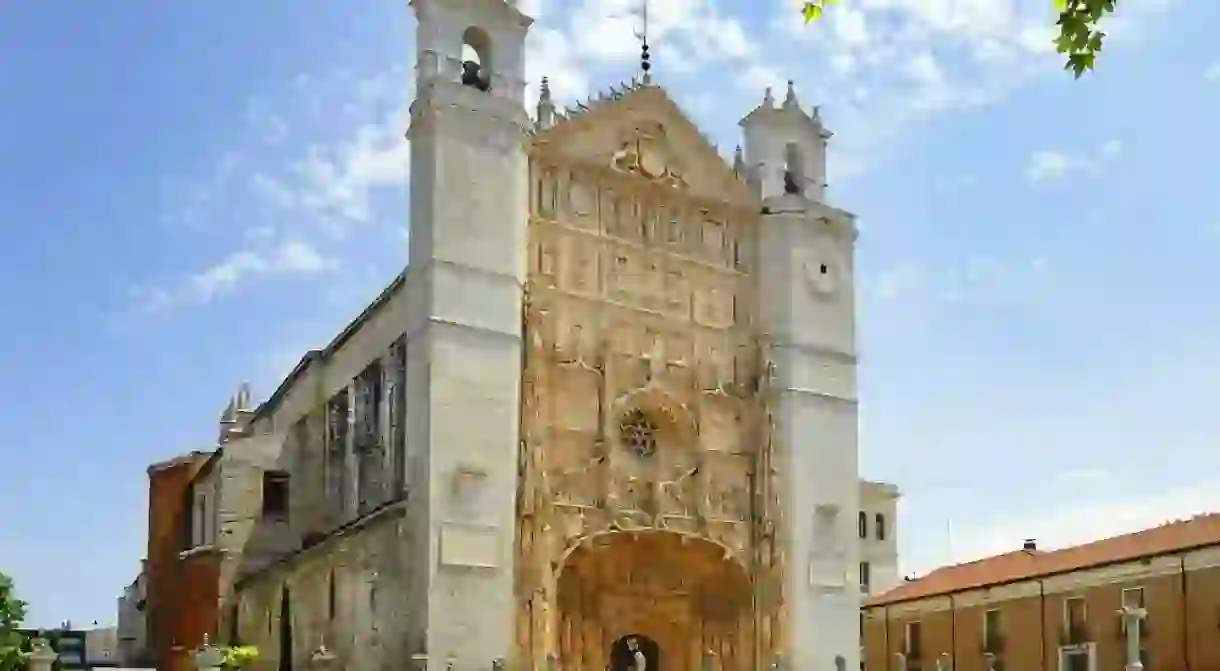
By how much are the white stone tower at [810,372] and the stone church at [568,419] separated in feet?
0.19

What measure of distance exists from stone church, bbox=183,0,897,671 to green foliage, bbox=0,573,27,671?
396 centimetres

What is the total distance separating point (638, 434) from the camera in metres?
30.0

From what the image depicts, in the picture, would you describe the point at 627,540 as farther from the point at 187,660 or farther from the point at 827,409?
the point at 187,660

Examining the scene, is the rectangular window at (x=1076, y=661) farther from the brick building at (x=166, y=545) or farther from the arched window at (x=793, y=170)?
the brick building at (x=166, y=545)

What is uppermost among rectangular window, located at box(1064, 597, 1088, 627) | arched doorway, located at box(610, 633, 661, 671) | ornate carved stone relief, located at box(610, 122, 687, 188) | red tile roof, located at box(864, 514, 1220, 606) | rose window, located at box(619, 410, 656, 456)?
ornate carved stone relief, located at box(610, 122, 687, 188)

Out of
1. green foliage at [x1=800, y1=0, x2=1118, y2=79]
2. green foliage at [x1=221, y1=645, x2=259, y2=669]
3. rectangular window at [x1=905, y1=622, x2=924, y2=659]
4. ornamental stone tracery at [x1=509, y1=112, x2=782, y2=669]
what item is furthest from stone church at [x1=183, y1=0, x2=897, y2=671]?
green foliage at [x1=800, y1=0, x2=1118, y2=79]

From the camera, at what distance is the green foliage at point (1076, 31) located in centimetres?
582

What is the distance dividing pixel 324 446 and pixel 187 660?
561 cm

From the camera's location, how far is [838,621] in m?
31.3

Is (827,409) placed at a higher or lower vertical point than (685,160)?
lower

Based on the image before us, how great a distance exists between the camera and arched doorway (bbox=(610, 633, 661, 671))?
96.6 feet

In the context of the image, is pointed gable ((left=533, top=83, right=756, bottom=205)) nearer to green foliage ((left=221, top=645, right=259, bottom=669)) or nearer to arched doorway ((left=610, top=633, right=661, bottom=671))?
arched doorway ((left=610, top=633, right=661, bottom=671))

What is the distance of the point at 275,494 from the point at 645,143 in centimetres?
1087

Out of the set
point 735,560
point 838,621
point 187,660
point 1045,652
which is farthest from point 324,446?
point 1045,652
